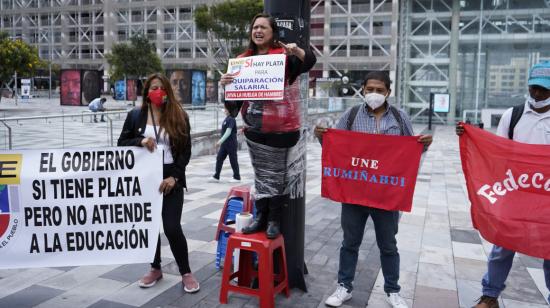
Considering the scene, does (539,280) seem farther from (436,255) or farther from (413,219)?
(413,219)

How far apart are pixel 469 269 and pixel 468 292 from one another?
70 centimetres

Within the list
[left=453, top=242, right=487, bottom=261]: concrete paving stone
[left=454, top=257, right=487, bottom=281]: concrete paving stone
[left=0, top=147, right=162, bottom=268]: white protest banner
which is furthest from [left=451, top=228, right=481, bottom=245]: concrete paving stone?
[left=0, top=147, right=162, bottom=268]: white protest banner

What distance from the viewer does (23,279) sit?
433cm

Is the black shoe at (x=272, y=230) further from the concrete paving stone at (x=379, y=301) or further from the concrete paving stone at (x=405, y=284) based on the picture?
the concrete paving stone at (x=405, y=284)

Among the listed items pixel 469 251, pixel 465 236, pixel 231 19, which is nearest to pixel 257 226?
pixel 469 251

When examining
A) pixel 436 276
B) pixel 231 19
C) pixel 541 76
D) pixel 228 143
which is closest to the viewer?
pixel 541 76

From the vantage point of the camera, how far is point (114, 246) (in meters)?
3.84

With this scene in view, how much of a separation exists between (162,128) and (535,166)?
2.83 meters

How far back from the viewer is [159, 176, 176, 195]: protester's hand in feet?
12.7

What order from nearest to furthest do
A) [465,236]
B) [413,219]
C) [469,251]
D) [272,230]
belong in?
[272,230], [469,251], [465,236], [413,219]

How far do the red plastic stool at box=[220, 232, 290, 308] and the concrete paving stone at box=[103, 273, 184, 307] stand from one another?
0.53m

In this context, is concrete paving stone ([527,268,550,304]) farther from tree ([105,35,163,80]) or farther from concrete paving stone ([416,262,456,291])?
tree ([105,35,163,80])

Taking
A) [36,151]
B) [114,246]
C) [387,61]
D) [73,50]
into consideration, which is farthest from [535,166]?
[73,50]

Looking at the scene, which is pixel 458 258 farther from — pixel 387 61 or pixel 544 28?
pixel 387 61
